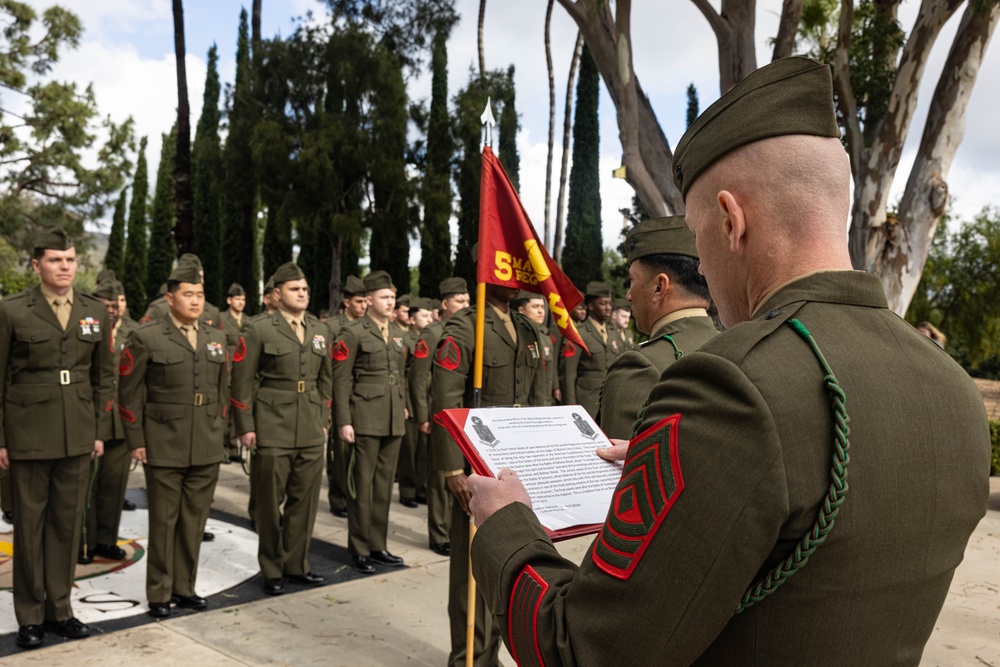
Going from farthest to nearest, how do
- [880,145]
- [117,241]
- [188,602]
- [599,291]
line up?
[117,241] → [599,291] → [880,145] → [188,602]

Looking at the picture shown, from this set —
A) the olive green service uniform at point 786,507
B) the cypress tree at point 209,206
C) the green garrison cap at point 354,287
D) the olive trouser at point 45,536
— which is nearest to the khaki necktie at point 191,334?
the olive trouser at point 45,536

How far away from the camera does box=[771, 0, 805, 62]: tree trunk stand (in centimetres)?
991

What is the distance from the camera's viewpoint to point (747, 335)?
A: 1.13 m

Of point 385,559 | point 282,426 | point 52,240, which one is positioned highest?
point 52,240

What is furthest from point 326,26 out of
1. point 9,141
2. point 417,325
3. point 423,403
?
point 423,403

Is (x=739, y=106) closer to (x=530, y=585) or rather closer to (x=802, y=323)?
(x=802, y=323)

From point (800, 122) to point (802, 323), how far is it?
1.08 ft

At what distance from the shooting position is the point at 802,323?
46.0 inches

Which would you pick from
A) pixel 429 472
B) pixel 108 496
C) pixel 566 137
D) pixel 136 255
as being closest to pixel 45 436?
pixel 108 496

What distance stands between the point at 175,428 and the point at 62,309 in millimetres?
1023

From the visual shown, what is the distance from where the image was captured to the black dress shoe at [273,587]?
225 inches

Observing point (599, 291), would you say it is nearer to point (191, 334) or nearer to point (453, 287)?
point (453, 287)

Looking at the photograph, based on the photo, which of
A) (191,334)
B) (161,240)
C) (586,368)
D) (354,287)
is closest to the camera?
(191,334)

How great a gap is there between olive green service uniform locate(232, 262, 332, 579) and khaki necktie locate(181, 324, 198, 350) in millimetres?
492
